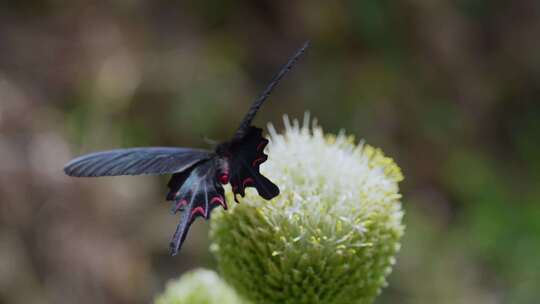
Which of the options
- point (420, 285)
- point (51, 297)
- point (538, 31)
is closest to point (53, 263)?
point (51, 297)

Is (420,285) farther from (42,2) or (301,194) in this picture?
(42,2)

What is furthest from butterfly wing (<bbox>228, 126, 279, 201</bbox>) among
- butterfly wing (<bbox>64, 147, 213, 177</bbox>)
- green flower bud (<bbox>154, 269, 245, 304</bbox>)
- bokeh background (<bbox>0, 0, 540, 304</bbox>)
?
bokeh background (<bbox>0, 0, 540, 304</bbox>)

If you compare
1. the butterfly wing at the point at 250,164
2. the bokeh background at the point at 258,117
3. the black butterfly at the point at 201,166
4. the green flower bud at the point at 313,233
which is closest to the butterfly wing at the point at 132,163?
the black butterfly at the point at 201,166

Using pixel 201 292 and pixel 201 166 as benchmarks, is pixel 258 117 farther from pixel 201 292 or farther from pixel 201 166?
pixel 201 166

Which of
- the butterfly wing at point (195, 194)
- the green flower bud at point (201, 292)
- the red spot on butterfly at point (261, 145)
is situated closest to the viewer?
the butterfly wing at point (195, 194)

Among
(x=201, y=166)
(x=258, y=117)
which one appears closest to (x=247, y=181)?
(x=201, y=166)

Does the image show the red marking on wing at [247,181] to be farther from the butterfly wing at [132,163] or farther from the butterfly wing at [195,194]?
the butterfly wing at [132,163]

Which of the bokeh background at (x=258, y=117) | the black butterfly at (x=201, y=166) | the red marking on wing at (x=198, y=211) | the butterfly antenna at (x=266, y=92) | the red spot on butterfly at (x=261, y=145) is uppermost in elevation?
the bokeh background at (x=258, y=117)

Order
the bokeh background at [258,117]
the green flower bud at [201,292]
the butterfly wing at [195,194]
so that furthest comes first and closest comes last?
the bokeh background at [258,117] < the green flower bud at [201,292] < the butterfly wing at [195,194]
